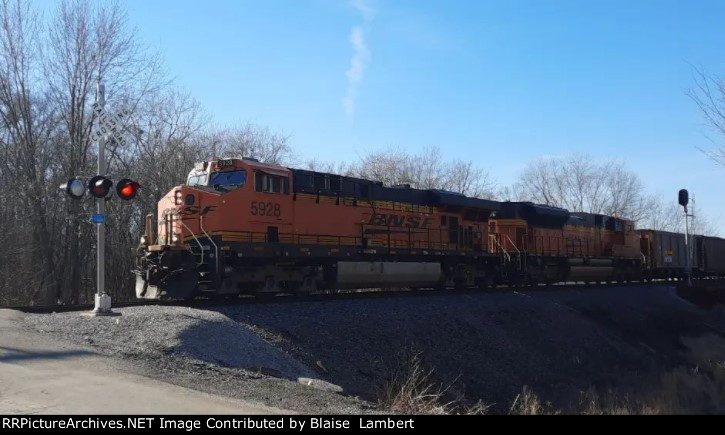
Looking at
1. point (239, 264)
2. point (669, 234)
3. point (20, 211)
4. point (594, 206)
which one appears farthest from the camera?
point (594, 206)

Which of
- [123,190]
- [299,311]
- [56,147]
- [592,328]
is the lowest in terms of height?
[592,328]

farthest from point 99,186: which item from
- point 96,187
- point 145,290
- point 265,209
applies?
point 265,209

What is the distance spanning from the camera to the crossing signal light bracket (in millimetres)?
13094

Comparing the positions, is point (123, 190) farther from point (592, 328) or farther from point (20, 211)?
point (20, 211)

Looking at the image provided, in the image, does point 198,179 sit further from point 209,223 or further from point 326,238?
point 326,238

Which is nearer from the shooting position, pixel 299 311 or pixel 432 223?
pixel 299 311

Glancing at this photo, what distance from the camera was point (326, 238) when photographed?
62.0ft

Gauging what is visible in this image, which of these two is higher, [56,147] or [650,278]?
[56,147]

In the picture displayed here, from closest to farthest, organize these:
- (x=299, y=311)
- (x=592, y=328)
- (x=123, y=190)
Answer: (x=123, y=190) → (x=299, y=311) → (x=592, y=328)

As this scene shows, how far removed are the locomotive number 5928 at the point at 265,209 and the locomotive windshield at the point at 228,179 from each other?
2.28 feet

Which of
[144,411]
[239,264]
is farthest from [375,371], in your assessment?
[144,411]

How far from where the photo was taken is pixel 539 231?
2881 centimetres

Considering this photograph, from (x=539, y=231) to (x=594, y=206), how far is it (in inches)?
1713

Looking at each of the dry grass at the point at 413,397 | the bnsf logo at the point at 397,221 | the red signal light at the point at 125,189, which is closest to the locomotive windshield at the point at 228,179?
the red signal light at the point at 125,189
